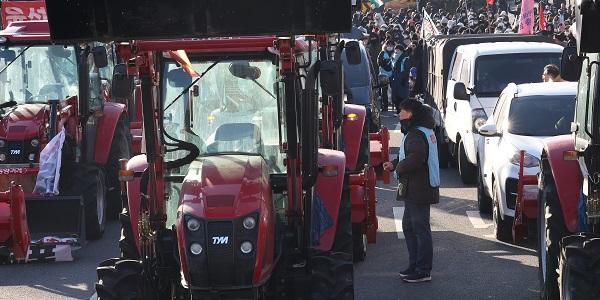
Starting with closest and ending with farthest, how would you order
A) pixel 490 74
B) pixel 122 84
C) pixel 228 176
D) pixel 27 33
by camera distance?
1. pixel 228 176
2. pixel 122 84
3. pixel 27 33
4. pixel 490 74

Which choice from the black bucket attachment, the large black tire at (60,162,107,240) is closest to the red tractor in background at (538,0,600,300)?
the black bucket attachment

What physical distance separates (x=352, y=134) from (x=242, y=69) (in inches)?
225

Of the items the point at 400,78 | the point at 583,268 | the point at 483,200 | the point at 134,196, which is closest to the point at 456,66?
the point at 483,200

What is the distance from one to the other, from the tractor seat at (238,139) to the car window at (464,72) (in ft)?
31.4

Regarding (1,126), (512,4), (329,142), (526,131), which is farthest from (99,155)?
(512,4)

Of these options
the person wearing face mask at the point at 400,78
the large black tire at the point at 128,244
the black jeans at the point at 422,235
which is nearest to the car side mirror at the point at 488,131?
the black jeans at the point at 422,235

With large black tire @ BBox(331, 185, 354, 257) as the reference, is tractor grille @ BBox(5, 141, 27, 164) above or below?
above

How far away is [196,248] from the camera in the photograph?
9.02 meters

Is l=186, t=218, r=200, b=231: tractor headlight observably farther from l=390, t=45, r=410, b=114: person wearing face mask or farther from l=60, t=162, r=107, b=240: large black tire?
l=390, t=45, r=410, b=114: person wearing face mask

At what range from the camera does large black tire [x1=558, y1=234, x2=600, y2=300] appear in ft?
29.1

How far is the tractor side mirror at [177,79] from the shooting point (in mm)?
10234

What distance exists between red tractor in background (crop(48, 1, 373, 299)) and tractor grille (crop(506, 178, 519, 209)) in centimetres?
387

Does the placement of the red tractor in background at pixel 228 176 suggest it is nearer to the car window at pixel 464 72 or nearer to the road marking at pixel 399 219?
the road marking at pixel 399 219

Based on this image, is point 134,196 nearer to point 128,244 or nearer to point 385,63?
point 128,244
